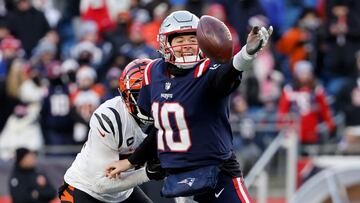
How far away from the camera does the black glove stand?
7.49 metres

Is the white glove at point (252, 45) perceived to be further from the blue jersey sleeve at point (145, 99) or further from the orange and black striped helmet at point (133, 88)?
the orange and black striped helmet at point (133, 88)

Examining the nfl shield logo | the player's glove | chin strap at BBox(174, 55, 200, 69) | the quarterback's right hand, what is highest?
the player's glove

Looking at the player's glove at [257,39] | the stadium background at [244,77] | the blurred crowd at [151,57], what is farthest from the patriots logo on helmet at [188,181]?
the blurred crowd at [151,57]

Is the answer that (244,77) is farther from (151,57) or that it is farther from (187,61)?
(187,61)

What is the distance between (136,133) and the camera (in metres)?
7.64

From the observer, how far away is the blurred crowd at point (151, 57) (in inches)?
530

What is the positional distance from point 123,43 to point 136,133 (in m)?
7.47

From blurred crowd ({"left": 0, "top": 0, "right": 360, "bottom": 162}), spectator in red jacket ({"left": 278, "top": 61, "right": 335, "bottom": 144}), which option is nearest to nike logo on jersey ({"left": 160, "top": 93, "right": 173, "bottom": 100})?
blurred crowd ({"left": 0, "top": 0, "right": 360, "bottom": 162})

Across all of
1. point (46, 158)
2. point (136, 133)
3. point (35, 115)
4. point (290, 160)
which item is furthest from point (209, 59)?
point (35, 115)

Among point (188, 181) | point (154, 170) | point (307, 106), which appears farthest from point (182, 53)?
point (307, 106)

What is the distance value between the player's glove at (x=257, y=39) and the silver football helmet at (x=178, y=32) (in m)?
0.60

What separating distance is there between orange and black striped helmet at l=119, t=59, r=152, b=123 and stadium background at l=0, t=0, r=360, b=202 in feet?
12.4

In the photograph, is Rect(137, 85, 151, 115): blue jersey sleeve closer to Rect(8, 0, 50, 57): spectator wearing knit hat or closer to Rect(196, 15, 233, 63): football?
Rect(196, 15, 233, 63): football

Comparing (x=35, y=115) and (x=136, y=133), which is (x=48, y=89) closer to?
(x=35, y=115)
